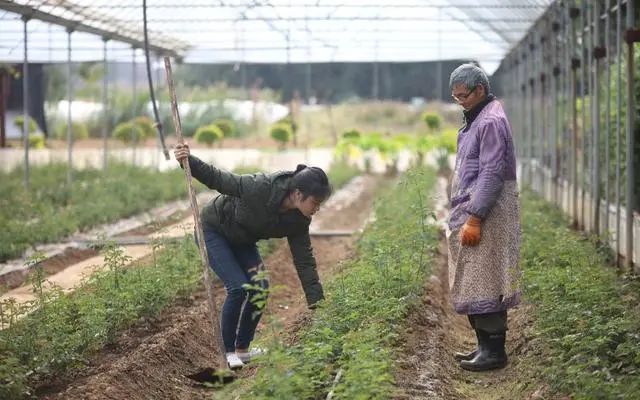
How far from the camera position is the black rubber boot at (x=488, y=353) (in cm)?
728

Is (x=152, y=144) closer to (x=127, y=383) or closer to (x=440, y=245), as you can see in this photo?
(x=440, y=245)

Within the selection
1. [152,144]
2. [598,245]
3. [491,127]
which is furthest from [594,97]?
[152,144]

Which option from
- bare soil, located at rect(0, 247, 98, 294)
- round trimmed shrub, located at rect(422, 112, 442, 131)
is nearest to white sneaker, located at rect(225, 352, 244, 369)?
bare soil, located at rect(0, 247, 98, 294)

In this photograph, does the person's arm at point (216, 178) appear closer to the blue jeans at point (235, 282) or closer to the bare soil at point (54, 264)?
the blue jeans at point (235, 282)

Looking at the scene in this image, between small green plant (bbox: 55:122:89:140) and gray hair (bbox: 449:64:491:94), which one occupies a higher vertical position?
gray hair (bbox: 449:64:491:94)

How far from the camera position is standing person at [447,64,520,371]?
6922 millimetres

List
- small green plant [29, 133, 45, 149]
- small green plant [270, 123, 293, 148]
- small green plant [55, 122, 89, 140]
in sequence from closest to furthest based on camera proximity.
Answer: small green plant [270, 123, 293, 148] < small green plant [29, 133, 45, 149] < small green plant [55, 122, 89, 140]

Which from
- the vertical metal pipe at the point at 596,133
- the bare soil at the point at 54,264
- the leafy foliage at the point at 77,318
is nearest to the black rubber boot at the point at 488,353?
the leafy foliage at the point at 77,318

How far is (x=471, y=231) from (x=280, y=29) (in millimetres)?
17571

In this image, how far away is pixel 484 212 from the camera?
22.6ft

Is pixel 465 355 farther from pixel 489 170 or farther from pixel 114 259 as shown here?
pixel 114 259

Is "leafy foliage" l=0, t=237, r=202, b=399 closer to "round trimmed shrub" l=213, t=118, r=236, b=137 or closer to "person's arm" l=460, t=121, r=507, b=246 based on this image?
"person's arm" l=460, t=121, r=507, b=246

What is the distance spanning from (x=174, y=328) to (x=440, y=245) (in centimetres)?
571

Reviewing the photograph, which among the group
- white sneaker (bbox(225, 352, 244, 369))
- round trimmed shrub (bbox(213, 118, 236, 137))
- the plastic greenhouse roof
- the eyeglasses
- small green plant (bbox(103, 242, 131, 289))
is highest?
the plastic greenhouse roof
